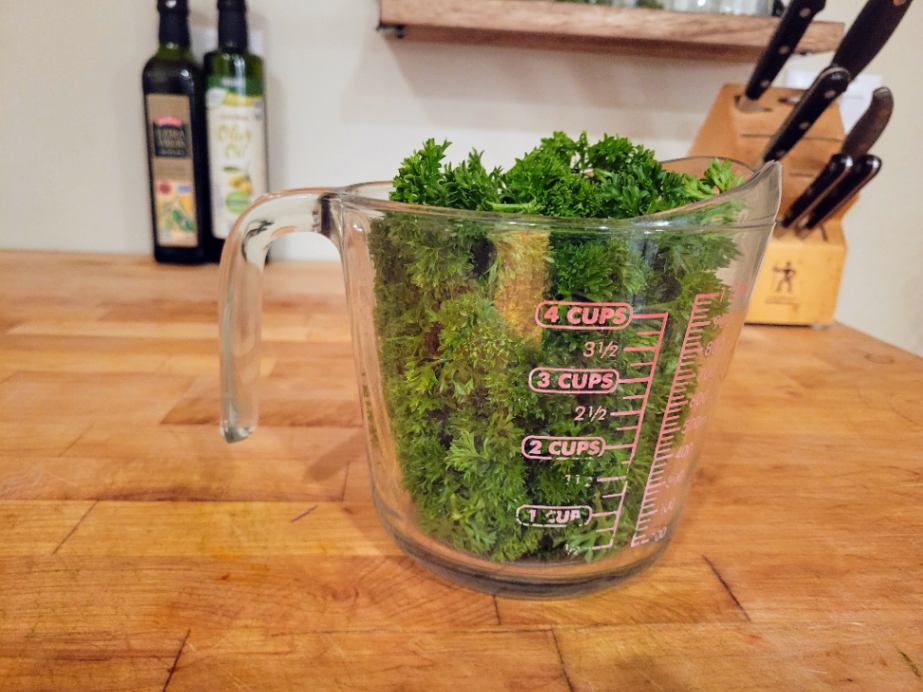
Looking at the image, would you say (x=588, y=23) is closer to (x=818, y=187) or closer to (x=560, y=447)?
(x=818, y=187)

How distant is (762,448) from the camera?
0.55m

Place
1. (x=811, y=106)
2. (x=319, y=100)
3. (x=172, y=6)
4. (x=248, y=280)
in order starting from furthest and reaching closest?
(x=319, y=100) → (x=172, y=6) → (x=811, y=106) → (x=248, y=280)

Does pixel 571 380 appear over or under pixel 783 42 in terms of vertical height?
under

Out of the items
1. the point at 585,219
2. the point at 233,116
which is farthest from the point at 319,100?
the point at 585,219

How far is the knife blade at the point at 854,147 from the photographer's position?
0.83m

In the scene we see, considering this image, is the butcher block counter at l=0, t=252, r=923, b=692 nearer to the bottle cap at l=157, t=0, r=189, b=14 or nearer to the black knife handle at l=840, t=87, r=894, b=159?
the black knife handle at l=840, t=87, r=894, b=159

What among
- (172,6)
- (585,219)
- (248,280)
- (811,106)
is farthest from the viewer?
(172,6)

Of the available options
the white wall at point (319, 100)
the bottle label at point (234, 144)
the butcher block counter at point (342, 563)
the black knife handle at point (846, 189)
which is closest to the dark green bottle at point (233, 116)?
the bottle label at point (234, 144)

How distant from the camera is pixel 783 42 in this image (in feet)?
2.76

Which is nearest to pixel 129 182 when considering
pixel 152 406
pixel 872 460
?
pixel 152 406

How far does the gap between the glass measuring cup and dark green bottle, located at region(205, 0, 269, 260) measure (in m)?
0.66

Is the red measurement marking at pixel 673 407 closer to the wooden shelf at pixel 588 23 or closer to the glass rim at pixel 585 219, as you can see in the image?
the glass rim at pixel 585 219

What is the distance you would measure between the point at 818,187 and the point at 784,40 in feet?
0.67

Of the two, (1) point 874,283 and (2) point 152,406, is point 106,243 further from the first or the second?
→ (1) point 874,283
